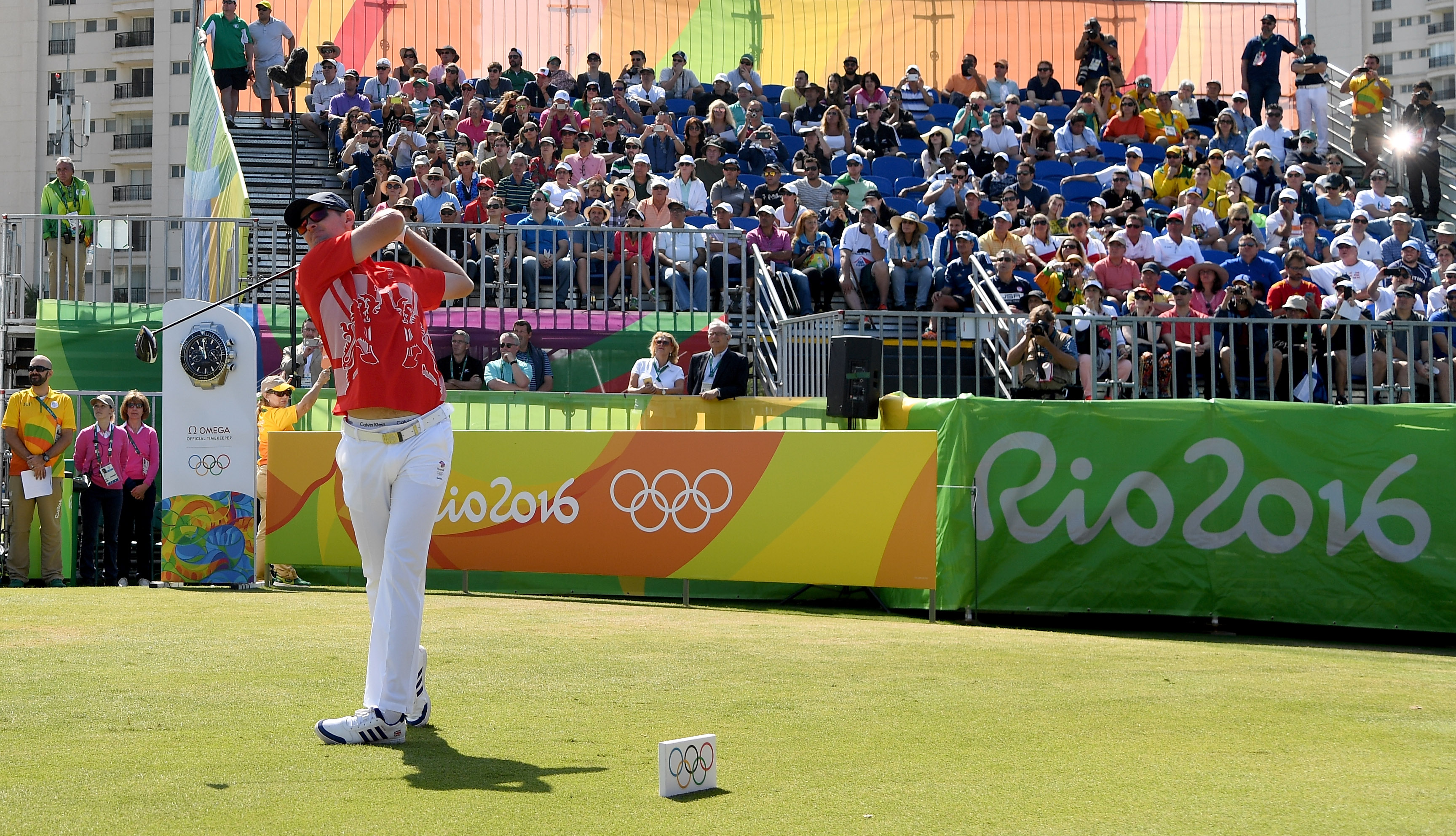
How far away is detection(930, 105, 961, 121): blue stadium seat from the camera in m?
23.9

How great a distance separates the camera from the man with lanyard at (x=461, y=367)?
15055mm

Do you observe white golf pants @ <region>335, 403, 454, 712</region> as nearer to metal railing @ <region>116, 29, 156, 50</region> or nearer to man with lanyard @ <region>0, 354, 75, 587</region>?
man with lanyard @ <region>0, 354, 75, 587</region>

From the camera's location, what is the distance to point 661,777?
176 inches

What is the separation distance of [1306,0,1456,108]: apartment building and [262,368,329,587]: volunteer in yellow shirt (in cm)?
9821

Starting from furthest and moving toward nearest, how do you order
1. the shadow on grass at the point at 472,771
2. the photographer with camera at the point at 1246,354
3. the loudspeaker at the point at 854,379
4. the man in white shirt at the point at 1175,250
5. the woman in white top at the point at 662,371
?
the man in white shirt at the point at 1175,250
the woman in white top at the point at 662,371
the photographer with camera at the point at 1246,354
the loudspeaker at the point at 854,379
the shadow on grass at the point at 472,771

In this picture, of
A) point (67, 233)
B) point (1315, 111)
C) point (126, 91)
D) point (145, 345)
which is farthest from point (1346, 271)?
point (126, 91)

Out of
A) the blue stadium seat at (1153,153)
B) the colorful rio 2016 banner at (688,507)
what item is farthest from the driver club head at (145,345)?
the blue stadium seat at (1153,153)

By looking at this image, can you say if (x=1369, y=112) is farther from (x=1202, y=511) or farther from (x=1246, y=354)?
(x=1202, y=511)

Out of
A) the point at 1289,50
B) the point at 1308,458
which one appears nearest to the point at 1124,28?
the point at 1289,50

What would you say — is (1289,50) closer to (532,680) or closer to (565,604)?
(565,604)

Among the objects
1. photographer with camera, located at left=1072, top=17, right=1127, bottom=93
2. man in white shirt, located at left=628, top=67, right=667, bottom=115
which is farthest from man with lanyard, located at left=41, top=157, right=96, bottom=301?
photographer with camera, located at left=1072, top=17, right=1127, bottom=93

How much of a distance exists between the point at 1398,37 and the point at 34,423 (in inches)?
4310

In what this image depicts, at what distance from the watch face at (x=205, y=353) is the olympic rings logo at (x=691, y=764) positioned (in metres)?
8.88

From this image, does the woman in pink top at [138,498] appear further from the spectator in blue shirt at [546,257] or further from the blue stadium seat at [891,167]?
the blue stadium seat at [891,167]
